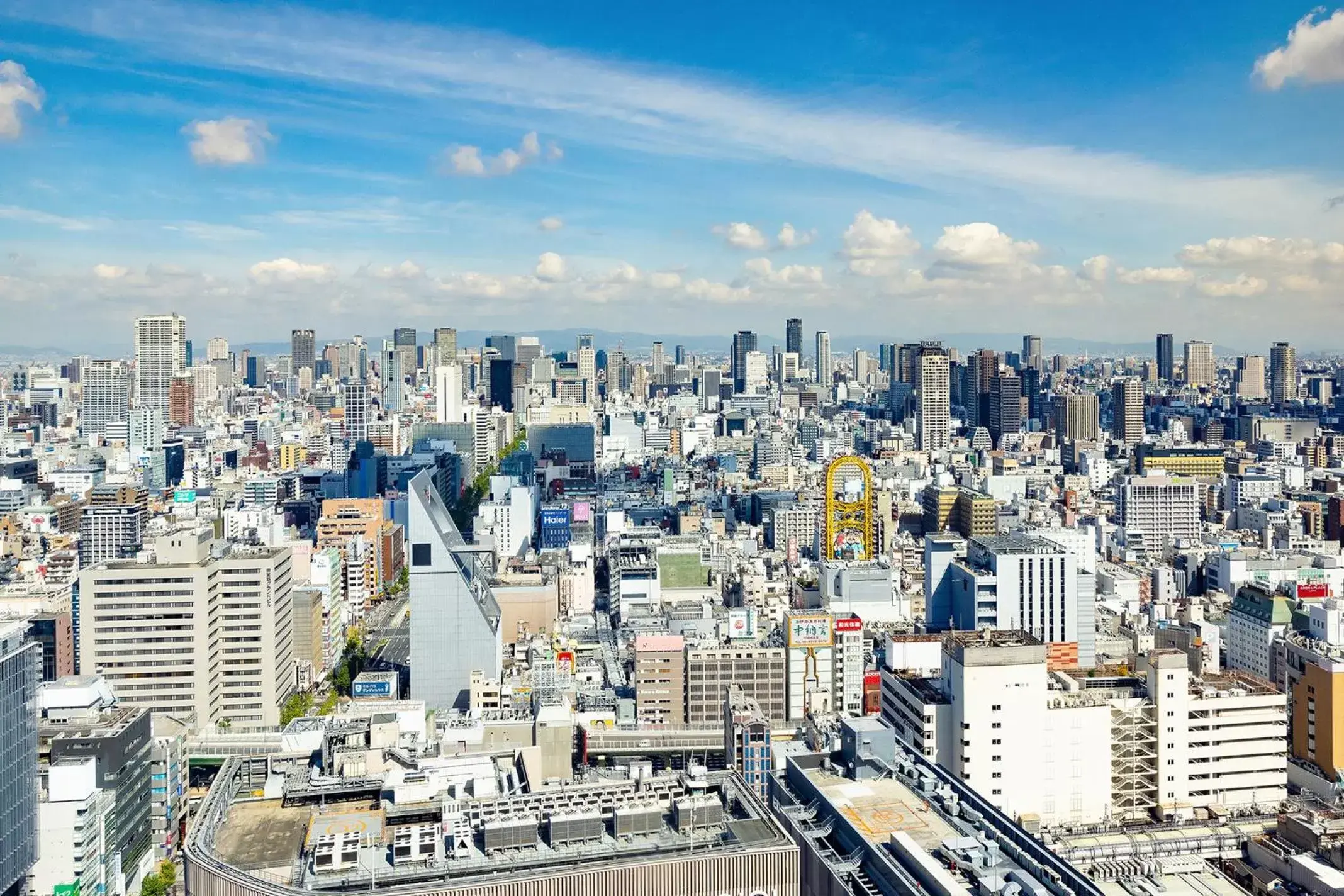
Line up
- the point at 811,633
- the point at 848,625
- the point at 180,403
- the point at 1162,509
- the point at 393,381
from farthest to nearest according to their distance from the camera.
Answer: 1. the point at 393,381
2. the point at 180,403
3. the point at 1162,509
4. the point at 848,625
5. the point at 811,633

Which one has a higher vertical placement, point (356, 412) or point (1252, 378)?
point (1252, 378)

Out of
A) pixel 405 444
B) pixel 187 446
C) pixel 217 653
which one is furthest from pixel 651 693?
pixel 187 446

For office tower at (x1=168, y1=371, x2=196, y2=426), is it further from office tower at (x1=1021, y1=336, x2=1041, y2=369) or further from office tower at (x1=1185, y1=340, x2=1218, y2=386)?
office tower at (x1=1185, y1=340, x2=1218, y2=386)

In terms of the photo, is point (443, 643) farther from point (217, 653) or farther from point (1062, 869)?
point (1062, 869)

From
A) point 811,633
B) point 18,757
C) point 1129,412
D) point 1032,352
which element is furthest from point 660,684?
point 1032,352

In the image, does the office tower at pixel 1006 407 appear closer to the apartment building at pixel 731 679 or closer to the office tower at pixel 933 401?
the office tower at pixel 933 401

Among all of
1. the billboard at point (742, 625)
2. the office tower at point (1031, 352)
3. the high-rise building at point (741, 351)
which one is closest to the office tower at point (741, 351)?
the high-rise building at point (741, 351)

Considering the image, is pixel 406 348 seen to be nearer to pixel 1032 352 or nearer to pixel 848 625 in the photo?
pixel 1032 352

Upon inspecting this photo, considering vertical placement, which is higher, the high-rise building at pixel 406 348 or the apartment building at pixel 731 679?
the high-rise building at pixel 406 348
